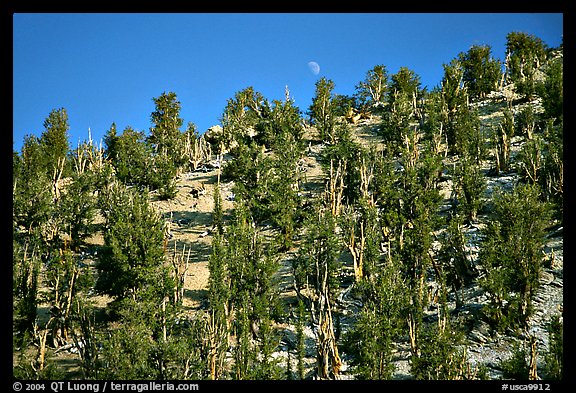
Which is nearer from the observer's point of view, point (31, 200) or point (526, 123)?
point (31, 200)

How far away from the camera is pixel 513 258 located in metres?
23.8

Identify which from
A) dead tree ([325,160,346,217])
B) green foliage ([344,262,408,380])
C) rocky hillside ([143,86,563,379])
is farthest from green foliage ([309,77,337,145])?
green foliage ([344,262,408,380])


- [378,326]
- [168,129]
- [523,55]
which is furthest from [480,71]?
[378,326]

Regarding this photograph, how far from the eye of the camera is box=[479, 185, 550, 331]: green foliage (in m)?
22.4

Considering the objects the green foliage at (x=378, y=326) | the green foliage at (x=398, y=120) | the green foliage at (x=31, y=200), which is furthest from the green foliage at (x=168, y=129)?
the green foliage at (x=378, y=326)

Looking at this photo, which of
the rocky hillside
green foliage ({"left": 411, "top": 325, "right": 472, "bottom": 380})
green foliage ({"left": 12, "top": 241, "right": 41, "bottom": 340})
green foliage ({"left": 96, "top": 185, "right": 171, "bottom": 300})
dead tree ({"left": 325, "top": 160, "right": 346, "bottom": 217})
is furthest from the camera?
dead tree ({"left": 325, "top": 160, "right": 346, "bottom": 217})

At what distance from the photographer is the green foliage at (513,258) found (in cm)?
2244

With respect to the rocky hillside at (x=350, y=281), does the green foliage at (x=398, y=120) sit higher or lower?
higher

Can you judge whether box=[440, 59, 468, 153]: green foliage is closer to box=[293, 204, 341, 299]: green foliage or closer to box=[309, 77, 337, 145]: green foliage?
box=[309, 77, 337, 145]: green foliage

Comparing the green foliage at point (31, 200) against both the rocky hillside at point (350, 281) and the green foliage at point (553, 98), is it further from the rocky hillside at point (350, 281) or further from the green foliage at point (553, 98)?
the green foliage at point (553, 98)

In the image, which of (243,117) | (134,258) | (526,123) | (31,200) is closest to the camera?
(134,258)

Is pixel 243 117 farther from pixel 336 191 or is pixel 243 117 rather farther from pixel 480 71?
pixel 480 71
